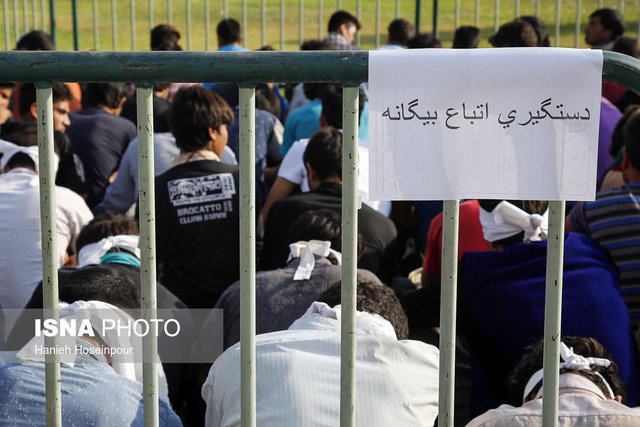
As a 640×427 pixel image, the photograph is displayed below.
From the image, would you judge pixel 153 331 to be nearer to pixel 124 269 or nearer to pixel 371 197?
pixel 371 197

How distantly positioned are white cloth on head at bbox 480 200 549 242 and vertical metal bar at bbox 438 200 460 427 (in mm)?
1366

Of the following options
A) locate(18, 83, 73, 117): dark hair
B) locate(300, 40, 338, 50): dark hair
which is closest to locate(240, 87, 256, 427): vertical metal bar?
locate(18, 83, 73, 117): dark hair

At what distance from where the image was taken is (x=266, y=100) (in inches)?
235

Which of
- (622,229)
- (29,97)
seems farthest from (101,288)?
(29,97)

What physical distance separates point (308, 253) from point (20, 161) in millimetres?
1546

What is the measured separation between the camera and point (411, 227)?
16.1 ft

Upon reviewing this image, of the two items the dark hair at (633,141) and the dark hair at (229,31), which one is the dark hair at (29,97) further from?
the dark hair at (633,141)

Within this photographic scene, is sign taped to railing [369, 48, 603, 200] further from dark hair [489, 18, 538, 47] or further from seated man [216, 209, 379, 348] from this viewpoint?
dark hair [489, 18, 538, 47]

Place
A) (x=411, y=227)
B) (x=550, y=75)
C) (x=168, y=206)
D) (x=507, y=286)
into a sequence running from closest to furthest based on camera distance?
(x=550, y=75), (x=507, y=286), (x=168, y=206), (x=411, y=227)

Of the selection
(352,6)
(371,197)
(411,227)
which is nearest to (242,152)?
(371,197)

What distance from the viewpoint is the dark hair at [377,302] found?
98.2 inches

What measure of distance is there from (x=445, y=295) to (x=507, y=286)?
3.91 feet

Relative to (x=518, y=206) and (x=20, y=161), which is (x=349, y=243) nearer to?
(x=518, y=206)

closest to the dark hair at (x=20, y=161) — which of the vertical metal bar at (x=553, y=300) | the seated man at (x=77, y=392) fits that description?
the seated man at (x=77, y=392)
